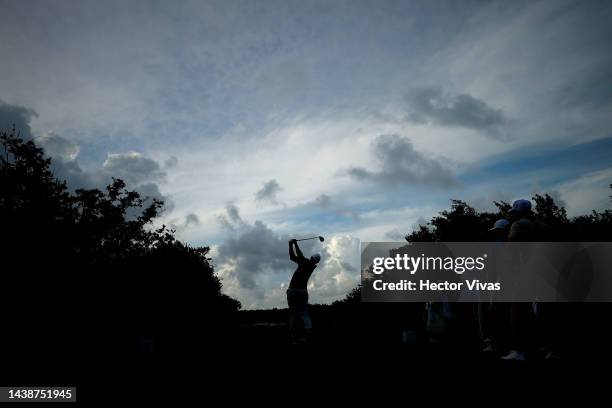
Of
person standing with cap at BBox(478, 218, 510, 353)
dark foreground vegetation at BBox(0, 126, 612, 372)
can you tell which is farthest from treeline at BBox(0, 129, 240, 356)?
person standing with cap at BBox(478, 218, 510, 353)

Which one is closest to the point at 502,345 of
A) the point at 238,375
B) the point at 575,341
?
the point at 575,341

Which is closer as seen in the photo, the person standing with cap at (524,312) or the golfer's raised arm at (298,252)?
the person standing with cap at (524,312)

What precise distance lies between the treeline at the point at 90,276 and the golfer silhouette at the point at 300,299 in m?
2.32

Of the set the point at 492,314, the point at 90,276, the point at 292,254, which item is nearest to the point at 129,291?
the point at 90,276

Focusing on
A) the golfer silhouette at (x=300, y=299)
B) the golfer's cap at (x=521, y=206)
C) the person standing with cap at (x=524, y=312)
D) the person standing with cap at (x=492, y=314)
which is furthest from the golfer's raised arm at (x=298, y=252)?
the person standing with cap at (x=524, y=312)

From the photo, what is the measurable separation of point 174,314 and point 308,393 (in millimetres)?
32886

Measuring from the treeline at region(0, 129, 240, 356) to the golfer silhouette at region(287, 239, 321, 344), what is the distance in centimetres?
232

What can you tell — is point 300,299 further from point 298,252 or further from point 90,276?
point 90,276

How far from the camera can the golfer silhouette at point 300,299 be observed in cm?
945

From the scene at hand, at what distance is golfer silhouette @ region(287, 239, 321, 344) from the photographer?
9.45 metres

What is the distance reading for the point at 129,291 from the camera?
2806 centimetres

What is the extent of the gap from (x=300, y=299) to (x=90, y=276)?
65.4 feet

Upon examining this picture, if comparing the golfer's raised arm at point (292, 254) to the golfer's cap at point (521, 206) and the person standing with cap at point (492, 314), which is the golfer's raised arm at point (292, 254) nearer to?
the person standing with cap at point (492, 314)

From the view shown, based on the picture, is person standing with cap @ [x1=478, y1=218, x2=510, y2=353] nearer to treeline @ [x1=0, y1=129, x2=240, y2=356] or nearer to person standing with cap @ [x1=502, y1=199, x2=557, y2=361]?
person standing with cap @ [x1=502, y1=199, x2=557, y2=361]
